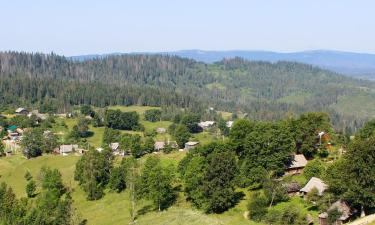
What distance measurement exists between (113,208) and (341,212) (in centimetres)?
4451

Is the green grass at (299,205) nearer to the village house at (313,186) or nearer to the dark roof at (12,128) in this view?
the village house at (313,186)

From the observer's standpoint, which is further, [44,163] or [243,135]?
[44,163]

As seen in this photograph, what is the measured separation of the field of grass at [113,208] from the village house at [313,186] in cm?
1000

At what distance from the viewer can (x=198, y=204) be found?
260 feet

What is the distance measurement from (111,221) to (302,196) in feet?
110

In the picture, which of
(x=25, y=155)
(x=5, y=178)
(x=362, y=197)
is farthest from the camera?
(x=25, y=155)

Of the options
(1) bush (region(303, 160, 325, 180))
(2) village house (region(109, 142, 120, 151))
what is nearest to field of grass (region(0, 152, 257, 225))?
(1) bush (region(303, 160, 325, 180))

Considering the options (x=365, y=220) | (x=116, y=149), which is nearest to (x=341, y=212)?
(x=365, y=220)

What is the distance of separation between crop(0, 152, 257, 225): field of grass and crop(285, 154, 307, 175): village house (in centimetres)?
1327

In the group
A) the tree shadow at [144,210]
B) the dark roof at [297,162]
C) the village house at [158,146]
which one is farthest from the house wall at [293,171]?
the village house at [158,146]

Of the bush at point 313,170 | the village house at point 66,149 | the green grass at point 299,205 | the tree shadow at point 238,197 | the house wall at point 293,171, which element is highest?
the bush at point 313,170

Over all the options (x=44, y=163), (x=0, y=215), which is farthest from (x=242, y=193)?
(x=44, y=163)

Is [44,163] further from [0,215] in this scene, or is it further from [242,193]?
[242,193]

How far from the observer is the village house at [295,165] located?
88.9 m
